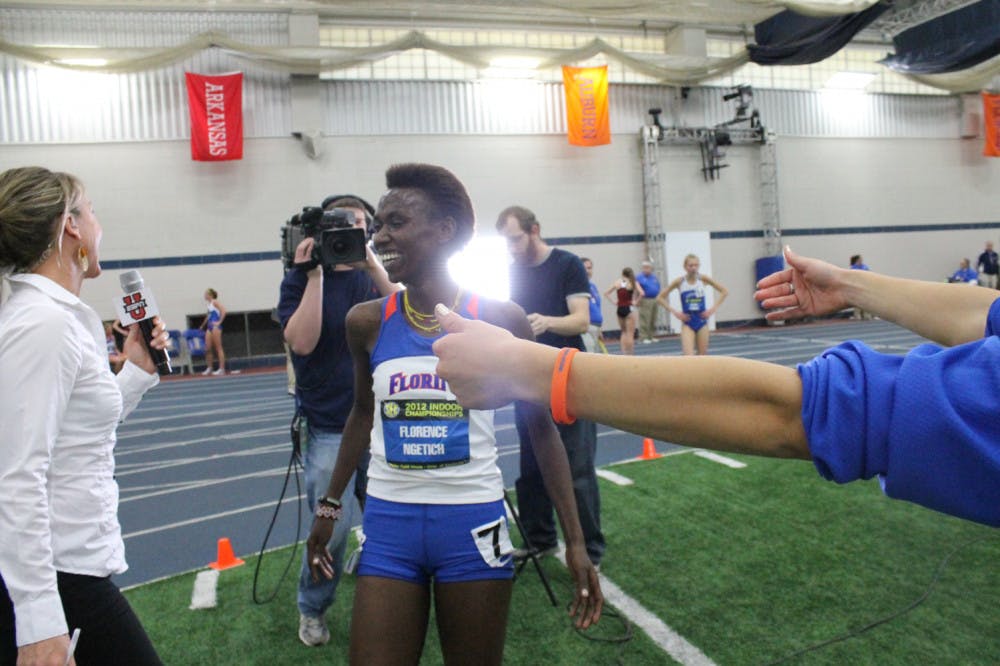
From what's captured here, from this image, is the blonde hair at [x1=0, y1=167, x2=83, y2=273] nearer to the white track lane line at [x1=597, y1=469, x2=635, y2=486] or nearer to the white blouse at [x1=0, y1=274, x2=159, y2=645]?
the white blouse at [x1=0, y1=274, x2=159, y2=645]

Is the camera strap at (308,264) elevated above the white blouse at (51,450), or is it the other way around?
the camera strap at (308,264)

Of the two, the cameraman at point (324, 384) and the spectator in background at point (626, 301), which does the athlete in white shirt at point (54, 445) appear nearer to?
the cameraman at point (324, 384)

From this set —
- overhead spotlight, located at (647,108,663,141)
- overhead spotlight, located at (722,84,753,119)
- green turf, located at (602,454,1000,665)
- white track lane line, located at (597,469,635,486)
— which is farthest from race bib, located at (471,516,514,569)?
overhead spotlight, located at (722,84,753,119)

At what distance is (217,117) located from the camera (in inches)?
637

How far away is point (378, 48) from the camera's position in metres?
15.4

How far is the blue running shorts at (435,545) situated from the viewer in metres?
2.26

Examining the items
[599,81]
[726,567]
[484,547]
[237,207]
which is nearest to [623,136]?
[599,81]

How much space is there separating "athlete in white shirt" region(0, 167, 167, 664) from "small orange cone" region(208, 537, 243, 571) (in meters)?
3.13

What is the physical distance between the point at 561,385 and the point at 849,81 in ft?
81.3

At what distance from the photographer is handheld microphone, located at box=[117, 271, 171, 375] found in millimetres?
2516

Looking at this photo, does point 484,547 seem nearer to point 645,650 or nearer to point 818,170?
point 645,650

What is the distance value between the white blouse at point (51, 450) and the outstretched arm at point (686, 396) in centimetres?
120

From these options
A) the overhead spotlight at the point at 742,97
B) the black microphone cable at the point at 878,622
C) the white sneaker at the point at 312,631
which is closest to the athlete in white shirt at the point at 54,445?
the white sneaker at the point at 312,631

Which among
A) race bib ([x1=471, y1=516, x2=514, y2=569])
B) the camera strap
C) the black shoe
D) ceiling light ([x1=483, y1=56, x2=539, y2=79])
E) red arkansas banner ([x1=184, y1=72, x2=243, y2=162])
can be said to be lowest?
the black shoe
